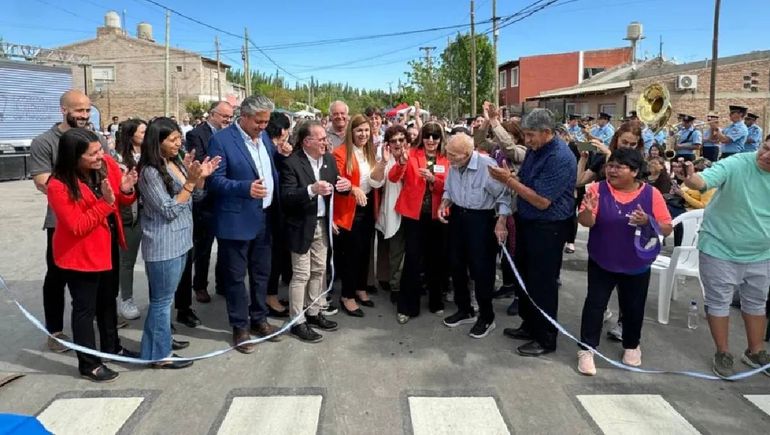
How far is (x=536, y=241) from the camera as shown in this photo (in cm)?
420

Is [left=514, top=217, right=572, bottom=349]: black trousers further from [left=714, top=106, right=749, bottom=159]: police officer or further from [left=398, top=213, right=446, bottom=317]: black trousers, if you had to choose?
[left=714, top=106, right=749, bottom=159]: police officer

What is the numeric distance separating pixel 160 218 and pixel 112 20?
184 feet

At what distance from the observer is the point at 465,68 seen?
132 feet

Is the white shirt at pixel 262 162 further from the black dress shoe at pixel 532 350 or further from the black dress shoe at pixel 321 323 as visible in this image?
the black dress shoe at pixel 532 350

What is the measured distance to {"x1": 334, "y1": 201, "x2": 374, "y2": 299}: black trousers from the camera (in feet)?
17.0

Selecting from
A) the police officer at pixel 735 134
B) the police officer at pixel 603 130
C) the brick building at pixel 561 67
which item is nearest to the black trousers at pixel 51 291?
the police officer at pixel 735 134

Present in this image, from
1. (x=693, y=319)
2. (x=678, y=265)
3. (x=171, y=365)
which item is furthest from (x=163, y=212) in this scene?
(x=678, y=265)

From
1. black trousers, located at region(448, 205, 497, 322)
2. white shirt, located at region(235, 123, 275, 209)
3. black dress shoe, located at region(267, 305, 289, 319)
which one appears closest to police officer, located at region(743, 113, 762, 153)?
black trousers, located at region(448, 205, 497, 322)

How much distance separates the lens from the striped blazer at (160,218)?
3670 mm

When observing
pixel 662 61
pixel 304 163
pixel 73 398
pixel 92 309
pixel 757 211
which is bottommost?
pixel 73 398

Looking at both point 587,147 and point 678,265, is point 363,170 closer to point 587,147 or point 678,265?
point 587,147

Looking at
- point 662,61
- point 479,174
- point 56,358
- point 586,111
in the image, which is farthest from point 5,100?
point 662,61

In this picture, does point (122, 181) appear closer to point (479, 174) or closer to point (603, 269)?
point (479, 174)

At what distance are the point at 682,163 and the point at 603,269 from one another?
952 millimetres
